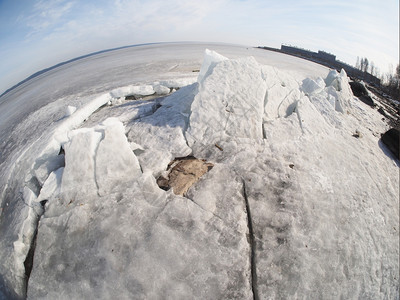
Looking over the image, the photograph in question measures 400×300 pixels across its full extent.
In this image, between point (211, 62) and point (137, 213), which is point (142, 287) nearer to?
point (137, 213)

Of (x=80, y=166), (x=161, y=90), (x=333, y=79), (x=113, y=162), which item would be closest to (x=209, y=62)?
(x=161, y=90)

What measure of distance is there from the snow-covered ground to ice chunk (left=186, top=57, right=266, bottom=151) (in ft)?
0.06

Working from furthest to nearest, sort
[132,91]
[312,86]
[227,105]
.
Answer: [132,91]
[312,86]
[227,105]

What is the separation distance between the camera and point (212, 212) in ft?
5.49

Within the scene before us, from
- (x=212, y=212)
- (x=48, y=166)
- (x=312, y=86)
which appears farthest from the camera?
(x=312, y=86)

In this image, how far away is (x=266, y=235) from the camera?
1.60m

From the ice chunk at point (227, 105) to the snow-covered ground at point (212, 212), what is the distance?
0.06 feet

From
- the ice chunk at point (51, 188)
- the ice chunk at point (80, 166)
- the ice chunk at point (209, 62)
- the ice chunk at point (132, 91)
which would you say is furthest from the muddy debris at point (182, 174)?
the ice chunk at point (132, 91)

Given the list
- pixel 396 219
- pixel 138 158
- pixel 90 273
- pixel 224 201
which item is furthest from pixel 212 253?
pixel 396 219

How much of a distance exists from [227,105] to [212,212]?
4.94ft

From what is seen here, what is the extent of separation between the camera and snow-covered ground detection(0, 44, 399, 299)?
142 cm

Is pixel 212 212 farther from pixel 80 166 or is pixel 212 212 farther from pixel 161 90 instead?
pixel 161 90

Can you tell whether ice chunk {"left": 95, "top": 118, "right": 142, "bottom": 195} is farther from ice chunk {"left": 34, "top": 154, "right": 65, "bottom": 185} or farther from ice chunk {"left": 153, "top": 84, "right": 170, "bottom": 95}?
ice chunk {"left": 153, "top": 84, "right": 170, "bottom": 95}

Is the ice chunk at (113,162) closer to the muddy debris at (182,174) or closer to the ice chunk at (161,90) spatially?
the muddy debris at (182,174)
